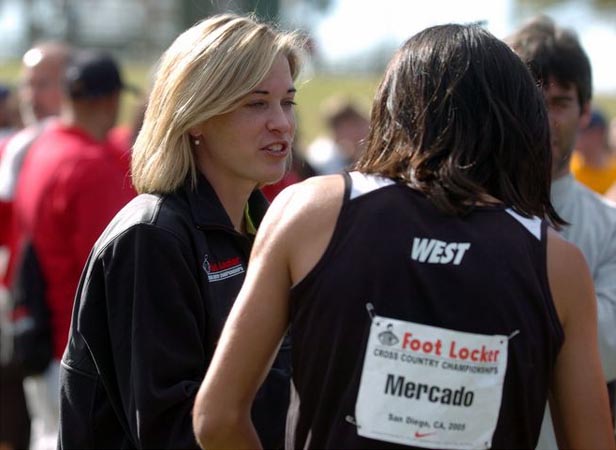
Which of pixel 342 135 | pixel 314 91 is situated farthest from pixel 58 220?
pixel 314 91

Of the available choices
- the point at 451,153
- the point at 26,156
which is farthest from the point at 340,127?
the point at 451,153

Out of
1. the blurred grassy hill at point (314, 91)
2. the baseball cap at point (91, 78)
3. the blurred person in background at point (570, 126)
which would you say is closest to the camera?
the blurred person in background at point (570, 126)

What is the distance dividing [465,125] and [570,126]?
60.3 inches

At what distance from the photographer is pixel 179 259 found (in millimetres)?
2666

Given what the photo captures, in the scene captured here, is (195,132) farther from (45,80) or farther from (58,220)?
(45,80)

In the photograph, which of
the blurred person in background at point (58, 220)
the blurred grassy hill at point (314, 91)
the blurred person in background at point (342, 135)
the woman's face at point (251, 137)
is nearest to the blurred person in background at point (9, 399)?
the blurred person in background at point (58, 220)

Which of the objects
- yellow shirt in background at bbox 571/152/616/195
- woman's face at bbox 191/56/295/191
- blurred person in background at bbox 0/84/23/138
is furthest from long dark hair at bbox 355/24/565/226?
blurred person in background at bbox 0/84/23/138

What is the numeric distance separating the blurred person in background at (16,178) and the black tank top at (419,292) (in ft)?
12.8

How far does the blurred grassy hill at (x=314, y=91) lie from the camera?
21.8 meters

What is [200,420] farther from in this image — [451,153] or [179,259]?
[451,153]

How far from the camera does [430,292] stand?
207 cm

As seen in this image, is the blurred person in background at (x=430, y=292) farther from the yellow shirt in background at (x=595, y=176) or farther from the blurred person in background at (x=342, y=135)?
the blurred person in background at (x=342, y=135)

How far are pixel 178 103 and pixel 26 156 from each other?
3504 mm

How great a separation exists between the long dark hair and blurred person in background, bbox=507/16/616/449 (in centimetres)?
124
